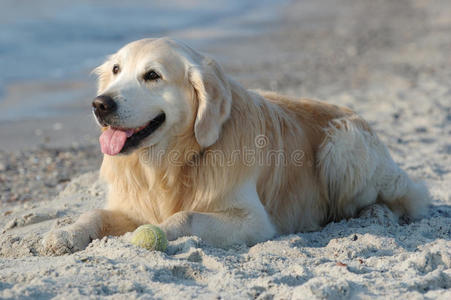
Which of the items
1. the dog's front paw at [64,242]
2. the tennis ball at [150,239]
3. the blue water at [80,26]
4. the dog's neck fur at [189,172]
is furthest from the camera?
the blue water at [80,26]

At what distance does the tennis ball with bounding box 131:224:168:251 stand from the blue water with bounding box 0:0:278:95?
7266 millimetres

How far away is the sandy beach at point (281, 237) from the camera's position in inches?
107

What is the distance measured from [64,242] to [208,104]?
1.13 metres

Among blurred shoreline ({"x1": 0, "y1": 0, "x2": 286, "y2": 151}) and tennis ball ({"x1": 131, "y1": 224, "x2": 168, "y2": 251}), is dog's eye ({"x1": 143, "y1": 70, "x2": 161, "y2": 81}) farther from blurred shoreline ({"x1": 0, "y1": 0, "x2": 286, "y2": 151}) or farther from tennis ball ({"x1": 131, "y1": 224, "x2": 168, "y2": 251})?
blurred shoreline ({"x1": 0, "y1": 0, "x2": 286, "y2": 151})

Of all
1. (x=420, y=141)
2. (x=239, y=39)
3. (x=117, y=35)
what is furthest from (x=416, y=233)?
(x=117, y=35)

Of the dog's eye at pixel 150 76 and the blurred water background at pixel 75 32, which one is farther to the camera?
the blurred water background at pixel 75 32

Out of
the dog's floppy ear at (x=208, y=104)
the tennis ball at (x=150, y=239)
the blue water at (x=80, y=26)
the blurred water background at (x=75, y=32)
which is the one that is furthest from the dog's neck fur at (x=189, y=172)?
the blue water at (x=80, y=26)

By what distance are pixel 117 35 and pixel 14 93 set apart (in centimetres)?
652

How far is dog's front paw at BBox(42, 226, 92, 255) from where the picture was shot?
3365mm

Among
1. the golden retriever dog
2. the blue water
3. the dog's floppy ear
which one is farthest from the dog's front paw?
the blue water

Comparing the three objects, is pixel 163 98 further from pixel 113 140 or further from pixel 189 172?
pixel 189 172

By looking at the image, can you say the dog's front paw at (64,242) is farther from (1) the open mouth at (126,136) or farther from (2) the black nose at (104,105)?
(2) the black nose at (104,105)

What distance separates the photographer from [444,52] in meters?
11.6

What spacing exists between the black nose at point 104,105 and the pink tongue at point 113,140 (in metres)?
0.17
